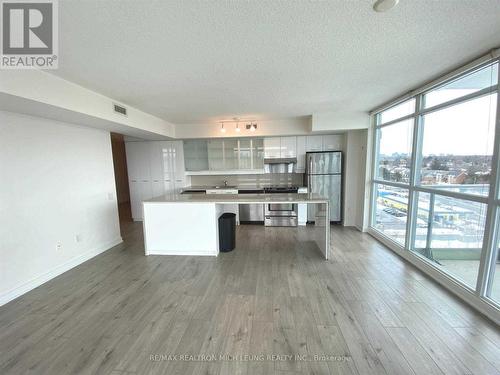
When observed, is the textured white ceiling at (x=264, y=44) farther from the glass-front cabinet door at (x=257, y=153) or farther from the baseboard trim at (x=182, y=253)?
the baseboard trim at (x=182, y=253)

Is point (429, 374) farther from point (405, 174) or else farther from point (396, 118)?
point (396, 118)

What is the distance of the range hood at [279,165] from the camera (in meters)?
5.42

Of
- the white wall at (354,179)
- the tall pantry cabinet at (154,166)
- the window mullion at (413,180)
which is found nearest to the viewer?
the window mullion at (413,180)

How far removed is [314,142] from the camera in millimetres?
5289

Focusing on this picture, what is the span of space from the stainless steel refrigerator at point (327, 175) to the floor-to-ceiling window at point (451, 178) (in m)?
1.26

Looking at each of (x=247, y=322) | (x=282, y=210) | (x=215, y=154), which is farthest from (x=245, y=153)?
(x=247, y=322)

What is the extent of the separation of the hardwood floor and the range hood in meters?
2.79

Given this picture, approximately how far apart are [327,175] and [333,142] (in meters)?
0.87

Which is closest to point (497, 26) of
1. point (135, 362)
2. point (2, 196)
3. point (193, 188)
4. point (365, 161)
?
point (365, 161)

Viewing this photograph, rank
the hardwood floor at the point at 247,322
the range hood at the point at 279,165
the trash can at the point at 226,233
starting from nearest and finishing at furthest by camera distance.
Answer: the hardwood floor at the point at 247,322, the trash can at the point at 226,233, the range hood at the point at 279,165

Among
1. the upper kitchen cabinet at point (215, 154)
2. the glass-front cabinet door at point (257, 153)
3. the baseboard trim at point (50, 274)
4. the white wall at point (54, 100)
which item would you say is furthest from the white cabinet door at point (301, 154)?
the baseboard trim at point (50, 274)

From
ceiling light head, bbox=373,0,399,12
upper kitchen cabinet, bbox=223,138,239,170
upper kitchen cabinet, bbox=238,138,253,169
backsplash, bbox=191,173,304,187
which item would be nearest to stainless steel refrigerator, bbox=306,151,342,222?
backsplash, bbox=191,173,304,187

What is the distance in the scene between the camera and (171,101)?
10.9ft

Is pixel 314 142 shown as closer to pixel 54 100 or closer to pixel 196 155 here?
pixel 196 155
